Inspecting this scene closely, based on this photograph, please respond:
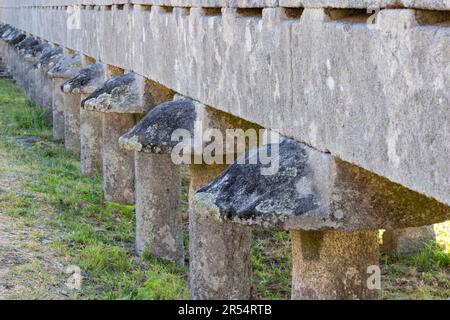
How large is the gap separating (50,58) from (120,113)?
19.3 ft

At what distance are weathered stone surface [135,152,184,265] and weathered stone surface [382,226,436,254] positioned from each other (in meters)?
2.45

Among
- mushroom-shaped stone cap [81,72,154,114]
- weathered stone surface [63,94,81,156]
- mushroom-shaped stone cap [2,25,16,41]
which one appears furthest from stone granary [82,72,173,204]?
mushroom-shaped stone cap [2,25,16,41]

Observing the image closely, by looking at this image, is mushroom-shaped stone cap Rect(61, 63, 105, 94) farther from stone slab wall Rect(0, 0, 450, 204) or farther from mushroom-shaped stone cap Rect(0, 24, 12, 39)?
mushroom-shaped stone cap Rect(0, 24, 12, 39)

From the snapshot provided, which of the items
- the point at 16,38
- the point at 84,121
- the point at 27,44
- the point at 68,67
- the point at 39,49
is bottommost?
the point at 84,121

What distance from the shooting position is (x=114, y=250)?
33.1 feet

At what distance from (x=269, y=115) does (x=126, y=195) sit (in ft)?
24.2

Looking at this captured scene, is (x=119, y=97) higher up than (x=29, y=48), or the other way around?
(x=29, y=48)

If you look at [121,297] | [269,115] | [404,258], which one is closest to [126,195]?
[404,258]

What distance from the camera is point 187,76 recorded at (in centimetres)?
820

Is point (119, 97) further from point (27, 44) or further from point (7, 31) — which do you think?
point (7, 31)

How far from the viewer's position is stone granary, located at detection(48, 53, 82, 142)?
1636 cm

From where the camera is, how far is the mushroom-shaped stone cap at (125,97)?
35.0 feet

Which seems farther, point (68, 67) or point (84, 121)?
point (68, 67)

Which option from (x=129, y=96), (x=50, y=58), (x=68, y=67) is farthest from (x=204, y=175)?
(x=50, y=58)
